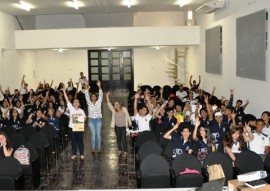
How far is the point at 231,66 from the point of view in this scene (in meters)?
13.3

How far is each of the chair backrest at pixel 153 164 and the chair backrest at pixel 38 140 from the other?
A: 2.96 metres

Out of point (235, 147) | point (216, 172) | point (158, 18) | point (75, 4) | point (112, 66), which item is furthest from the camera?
point (112, 66)

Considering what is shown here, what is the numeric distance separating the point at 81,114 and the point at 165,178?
383cm

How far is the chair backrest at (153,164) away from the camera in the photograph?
6.47m

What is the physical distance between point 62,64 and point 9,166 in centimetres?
1760

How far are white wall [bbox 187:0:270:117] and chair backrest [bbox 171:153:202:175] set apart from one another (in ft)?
14.6

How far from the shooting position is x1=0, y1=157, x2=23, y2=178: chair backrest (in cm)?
656

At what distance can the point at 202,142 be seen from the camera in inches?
286

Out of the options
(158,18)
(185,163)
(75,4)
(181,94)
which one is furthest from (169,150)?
(158,18)

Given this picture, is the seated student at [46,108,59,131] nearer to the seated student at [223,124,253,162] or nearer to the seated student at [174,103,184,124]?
the seated student at [174,103,184,124]

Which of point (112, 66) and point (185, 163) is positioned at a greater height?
point (112, 66)

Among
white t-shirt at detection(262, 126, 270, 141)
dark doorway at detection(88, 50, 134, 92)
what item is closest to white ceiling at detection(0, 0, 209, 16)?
dark doorway at detection(88, 50, 134, 92)

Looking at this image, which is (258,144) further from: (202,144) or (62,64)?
(62,64)

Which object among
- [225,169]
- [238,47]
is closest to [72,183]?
[225,169]
